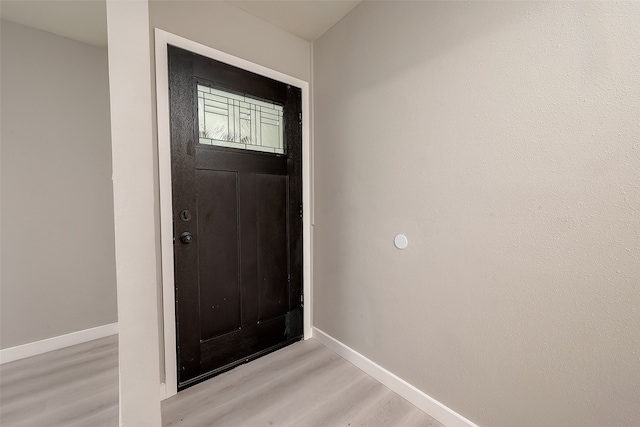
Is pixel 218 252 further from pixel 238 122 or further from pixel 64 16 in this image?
pixel 64 16

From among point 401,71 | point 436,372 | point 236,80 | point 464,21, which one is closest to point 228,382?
point 436,372

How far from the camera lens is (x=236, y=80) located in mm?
1633

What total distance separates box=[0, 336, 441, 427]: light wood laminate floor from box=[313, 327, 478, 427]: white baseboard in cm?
3

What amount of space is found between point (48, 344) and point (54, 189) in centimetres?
71

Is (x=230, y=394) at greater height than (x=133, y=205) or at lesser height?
lesser

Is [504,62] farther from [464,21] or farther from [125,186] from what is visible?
[125,186]

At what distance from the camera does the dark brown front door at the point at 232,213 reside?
1478 millimetres

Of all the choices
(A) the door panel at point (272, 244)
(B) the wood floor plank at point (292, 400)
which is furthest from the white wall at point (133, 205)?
(A) the door panel at point (272, 244)

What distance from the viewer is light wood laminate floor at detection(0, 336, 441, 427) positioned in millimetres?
1060

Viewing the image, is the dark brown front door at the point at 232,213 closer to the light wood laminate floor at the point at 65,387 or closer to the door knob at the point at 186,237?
the door knob at the point at 186,237

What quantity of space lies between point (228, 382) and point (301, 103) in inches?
79.8

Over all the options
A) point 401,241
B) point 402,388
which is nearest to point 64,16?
point 401,241

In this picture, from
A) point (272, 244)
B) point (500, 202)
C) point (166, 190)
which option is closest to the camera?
point (500, 202)

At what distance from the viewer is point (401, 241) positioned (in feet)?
4.72
